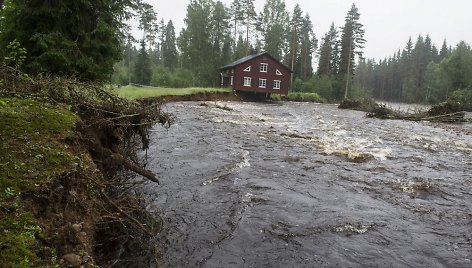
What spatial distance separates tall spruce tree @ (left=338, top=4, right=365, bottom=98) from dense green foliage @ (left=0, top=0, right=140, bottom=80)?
51669mm

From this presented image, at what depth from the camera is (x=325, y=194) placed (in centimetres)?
891

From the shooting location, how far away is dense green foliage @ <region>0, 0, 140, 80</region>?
44.4ft

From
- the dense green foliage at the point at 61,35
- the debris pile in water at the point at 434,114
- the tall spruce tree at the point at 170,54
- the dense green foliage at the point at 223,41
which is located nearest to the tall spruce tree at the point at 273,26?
the dense green foliage at the point at 223,41

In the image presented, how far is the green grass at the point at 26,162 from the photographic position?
322 cm

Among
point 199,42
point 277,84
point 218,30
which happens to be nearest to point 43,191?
point 277,84

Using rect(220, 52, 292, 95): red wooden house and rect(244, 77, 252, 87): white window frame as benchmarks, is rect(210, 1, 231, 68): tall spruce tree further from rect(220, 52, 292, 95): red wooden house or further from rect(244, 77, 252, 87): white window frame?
rect(244, 77, 252, 87): white window frame

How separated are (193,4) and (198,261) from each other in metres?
64.0

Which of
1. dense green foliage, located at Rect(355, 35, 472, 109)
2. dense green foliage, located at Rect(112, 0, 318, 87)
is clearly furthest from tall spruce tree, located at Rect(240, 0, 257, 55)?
dense green foliage, located at Rect(355, 35, 472, 109)

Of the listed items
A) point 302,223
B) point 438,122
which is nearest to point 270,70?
point 438,122

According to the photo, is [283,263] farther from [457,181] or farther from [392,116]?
[392,116]

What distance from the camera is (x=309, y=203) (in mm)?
8203

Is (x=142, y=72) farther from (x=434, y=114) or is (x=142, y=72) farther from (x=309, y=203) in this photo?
(x=309, y=203)

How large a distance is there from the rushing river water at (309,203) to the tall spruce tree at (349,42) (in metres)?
50.5

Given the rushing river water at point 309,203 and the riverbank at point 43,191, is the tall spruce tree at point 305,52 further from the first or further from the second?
the riverbank at point 43,191
